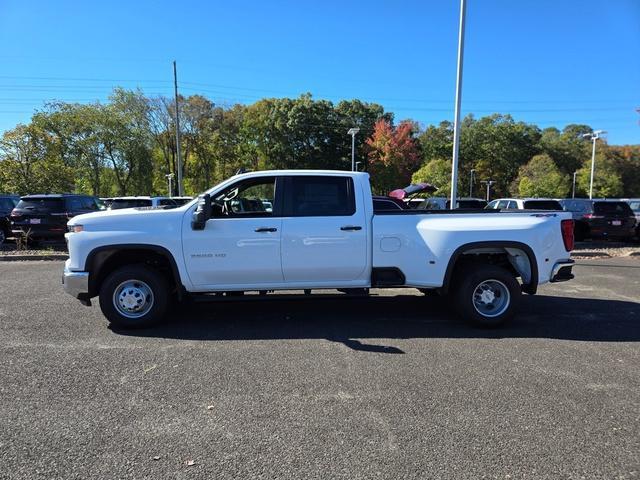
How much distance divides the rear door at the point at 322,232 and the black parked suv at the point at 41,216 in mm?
10706

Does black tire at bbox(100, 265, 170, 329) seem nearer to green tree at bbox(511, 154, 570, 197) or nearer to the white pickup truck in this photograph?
the white pickup truck

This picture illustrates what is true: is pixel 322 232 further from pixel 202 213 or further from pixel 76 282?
pixel 76 282

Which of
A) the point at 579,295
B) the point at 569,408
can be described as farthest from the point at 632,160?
the point at 569,408

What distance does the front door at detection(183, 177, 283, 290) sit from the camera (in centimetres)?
576

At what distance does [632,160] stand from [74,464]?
101 m

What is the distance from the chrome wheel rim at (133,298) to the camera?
5840 millimetres

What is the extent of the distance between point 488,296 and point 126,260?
475 centimetres

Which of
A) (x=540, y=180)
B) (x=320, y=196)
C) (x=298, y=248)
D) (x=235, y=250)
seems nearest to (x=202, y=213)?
(x=235, y=250)

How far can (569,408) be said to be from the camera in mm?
3777

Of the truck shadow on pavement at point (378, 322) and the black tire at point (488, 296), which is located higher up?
the black tire at point (488, 296)

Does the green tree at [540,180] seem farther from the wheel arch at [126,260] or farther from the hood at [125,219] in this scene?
the hood at [125,219]

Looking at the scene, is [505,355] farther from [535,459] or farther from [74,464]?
[74,464]

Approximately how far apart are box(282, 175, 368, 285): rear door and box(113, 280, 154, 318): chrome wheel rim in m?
1.79

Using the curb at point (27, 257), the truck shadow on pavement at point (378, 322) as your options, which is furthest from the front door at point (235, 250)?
→ the curb at point (27, 257)
